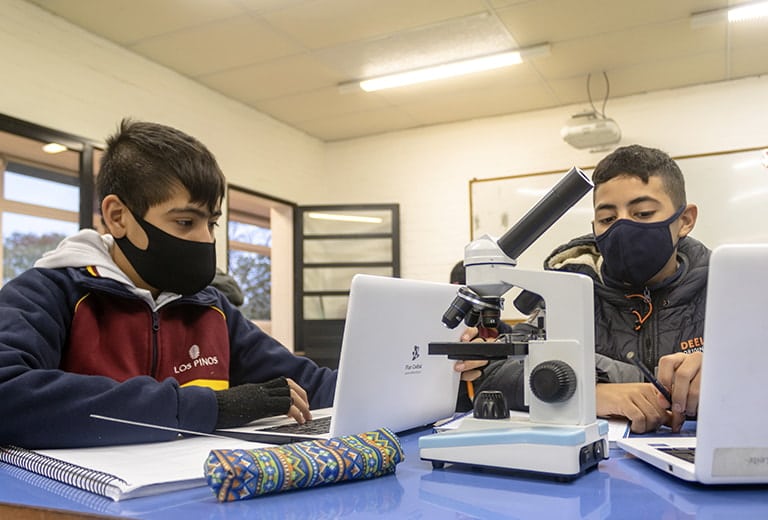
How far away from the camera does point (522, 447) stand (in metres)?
0.85

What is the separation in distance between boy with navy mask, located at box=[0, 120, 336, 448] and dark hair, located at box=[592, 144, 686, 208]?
87 centimetres

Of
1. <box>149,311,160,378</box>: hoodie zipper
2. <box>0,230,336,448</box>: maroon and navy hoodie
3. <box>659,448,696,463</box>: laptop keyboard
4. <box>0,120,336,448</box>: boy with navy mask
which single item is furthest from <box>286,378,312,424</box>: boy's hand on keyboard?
<box>659,448,696,463</box>: laptop keyboard

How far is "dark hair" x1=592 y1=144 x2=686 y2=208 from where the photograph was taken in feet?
5.38

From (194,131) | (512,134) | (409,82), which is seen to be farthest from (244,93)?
(512,134)

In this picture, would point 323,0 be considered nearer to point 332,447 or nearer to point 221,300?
point 221,300

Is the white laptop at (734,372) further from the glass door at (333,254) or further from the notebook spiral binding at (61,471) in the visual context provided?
the glass door at (333,254)

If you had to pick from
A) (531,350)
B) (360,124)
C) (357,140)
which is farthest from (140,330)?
(357,140)

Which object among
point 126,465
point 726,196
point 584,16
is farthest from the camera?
point 726,196

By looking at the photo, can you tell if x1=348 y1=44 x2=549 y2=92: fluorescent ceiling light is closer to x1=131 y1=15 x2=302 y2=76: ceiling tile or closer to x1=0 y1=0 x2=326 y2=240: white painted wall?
x1=131 y1=15 x2=302 y2=76: ceiling tile

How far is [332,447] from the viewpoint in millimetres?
825

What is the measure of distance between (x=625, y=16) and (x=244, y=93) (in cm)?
263

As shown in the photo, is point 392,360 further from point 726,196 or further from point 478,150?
point 478,150

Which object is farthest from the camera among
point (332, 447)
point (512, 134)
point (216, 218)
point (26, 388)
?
point (512, 134)

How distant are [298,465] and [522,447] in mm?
292
